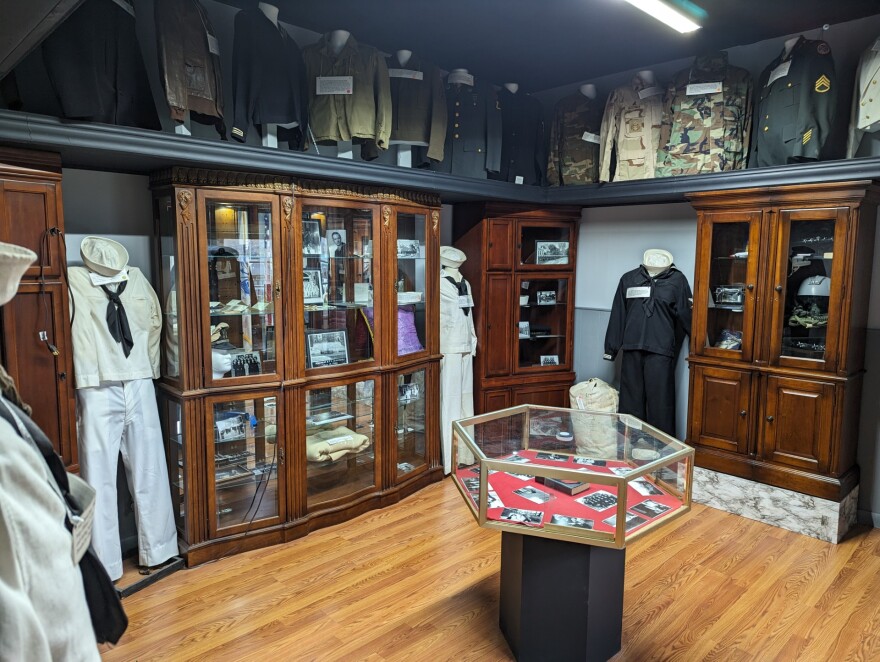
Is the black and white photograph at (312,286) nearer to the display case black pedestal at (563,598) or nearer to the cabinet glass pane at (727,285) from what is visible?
the display case black pedestal at (563,598)

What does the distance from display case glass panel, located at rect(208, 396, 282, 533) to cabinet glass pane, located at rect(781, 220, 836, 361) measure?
133 inches

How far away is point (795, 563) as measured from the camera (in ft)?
11.8

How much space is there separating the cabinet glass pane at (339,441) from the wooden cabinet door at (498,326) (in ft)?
4.19

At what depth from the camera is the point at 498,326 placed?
16.9 feet

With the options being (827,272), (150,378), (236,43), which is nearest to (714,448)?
(827,272)

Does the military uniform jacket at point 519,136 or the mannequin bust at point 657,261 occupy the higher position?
the military uniform jacket at point 519,136

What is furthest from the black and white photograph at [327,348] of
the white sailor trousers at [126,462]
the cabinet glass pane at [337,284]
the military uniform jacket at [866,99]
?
→ the military uniform jacket at [866,99]

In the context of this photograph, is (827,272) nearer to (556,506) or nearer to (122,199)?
(556,506)

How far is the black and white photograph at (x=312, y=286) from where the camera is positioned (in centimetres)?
394

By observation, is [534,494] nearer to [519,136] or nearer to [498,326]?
[498,326]

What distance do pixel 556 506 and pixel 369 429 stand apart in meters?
2.02

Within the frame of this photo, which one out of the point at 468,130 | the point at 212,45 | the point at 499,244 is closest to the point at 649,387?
the point at 499,244

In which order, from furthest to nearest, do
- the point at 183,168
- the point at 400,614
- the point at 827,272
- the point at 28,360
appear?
1. the point at 827,272
2. the point at 183,168
3. the point at 400,614
4. the point at 28,360

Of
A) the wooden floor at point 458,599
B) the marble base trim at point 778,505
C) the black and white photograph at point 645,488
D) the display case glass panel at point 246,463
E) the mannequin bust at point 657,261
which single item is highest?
the mannequin bust at point 657,261
